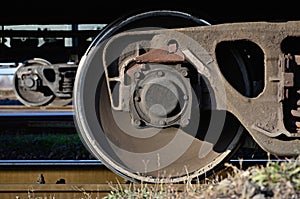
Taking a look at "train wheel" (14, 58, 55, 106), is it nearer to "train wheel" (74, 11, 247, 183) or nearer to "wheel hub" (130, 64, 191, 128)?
"train wheel" (74, 11, 247, 183)

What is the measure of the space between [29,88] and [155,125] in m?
3.27

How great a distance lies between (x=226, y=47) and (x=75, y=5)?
129cm

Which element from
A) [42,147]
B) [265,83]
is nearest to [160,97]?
[265,83]

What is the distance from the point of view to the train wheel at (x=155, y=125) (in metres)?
4.07

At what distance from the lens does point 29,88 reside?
277 inches

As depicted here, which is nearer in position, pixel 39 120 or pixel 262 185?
pixel 262 185

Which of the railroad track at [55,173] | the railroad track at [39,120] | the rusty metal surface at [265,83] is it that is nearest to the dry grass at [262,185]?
the rusty metal surface at [265,83]

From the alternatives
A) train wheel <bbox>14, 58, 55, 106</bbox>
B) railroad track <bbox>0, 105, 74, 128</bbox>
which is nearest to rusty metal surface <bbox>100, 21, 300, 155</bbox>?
train wheel <bbox>14, 58, 55, 106</bbox>

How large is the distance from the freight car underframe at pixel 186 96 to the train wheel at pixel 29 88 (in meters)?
2.45

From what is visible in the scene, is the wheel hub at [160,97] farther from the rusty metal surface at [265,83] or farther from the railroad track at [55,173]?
the railroad track at [55,173]

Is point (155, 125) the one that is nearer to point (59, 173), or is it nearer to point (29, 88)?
point (59, 173)

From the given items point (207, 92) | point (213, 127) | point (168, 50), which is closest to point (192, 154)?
point (213, 127)

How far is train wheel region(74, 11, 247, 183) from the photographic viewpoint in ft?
13.4

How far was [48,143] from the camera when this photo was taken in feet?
23.4
